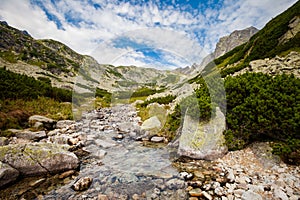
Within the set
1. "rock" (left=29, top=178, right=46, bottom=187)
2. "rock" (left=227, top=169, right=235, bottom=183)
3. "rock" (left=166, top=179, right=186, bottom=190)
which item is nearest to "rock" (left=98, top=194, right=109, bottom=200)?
"rock" (left=166, top=179, right=186, bottom=190)

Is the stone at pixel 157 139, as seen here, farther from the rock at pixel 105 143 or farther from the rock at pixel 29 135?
the rock at pixel 29 135

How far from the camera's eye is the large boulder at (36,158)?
4699 mm

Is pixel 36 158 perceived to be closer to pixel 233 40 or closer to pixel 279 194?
pixel 279 194

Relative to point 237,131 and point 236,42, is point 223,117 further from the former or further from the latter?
point 236,42

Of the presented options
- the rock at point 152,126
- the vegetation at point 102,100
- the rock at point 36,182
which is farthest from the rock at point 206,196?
the vegetation at point 102,100

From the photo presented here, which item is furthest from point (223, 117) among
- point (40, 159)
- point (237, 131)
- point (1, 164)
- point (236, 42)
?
point (236, 42)

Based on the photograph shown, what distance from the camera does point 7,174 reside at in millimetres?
4348

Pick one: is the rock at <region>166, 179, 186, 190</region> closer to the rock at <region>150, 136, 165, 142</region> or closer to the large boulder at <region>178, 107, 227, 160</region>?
the large boulder at <region>178, 107, 227, 160</region>

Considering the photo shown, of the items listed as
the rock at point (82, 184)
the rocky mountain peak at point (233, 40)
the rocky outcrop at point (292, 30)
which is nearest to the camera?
the rock at point (82, 184)

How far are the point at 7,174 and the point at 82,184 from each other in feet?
6.27

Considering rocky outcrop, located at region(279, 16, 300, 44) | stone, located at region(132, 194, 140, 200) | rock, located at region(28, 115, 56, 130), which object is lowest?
stone, located at region(132, 194, 140, 200)

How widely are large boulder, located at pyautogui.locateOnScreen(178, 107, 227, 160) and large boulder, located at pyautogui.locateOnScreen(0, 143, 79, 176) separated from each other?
3883mm

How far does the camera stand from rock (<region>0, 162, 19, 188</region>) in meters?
4.25

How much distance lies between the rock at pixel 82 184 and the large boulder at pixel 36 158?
3.32ft
